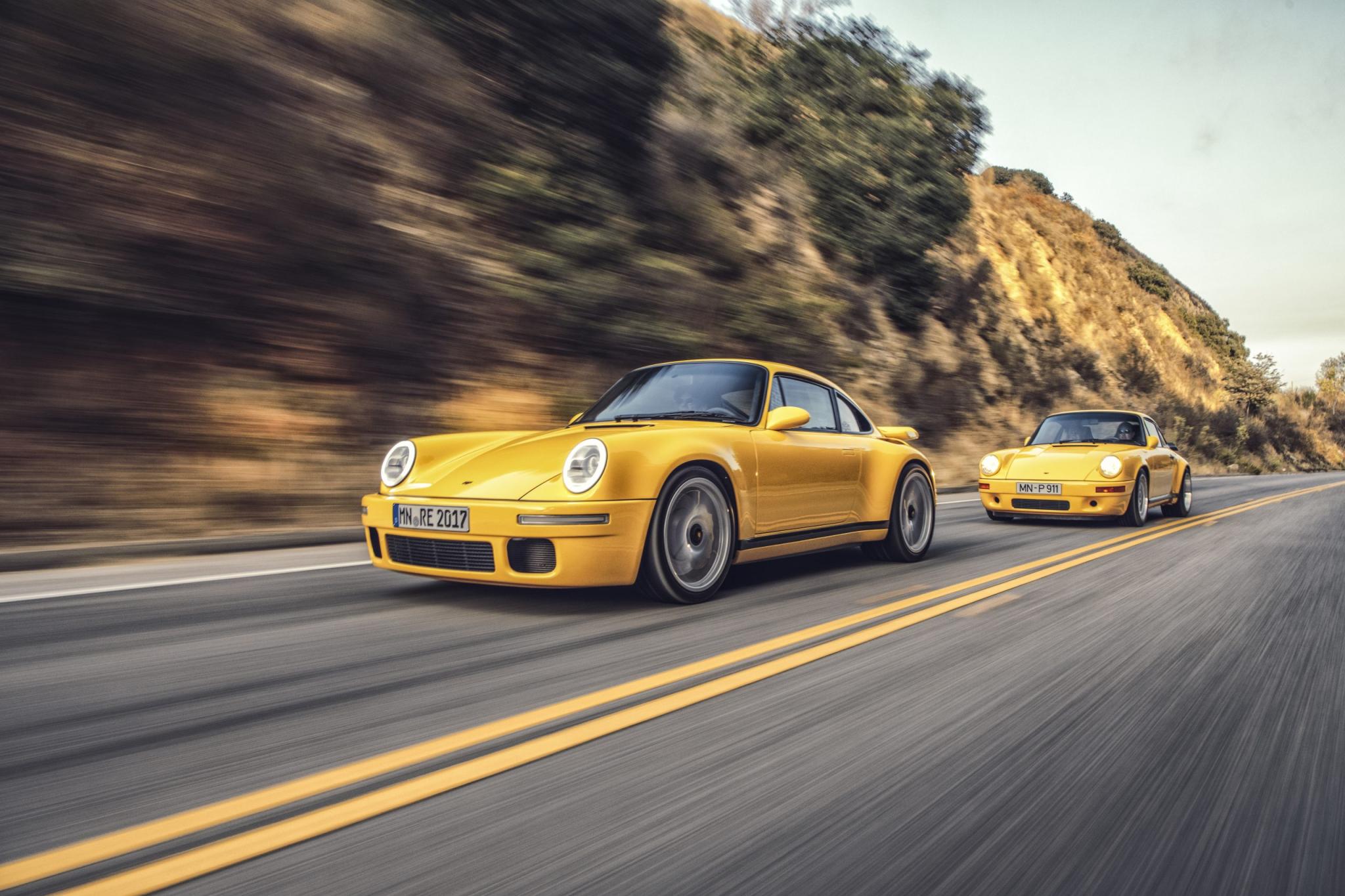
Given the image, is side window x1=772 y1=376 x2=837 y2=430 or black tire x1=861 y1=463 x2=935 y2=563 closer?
side window x1=772 y1=376 x2=837 y2=430

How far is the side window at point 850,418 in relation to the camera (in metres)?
6.52

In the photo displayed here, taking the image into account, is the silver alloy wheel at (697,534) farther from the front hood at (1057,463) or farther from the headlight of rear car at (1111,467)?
the headlight of rear car at (1111,467)

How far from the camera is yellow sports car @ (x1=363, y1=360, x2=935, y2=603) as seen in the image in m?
4.47

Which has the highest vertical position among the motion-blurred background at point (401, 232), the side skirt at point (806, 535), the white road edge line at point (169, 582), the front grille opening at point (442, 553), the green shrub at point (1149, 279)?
the green shrub at point (1149, 279)

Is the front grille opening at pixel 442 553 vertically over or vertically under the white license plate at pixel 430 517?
under

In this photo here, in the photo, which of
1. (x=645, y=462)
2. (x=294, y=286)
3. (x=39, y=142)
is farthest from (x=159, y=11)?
(x=645, y=462)

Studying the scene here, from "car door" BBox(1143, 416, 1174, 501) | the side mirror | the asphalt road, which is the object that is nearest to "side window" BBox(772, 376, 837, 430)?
→ the side mirror

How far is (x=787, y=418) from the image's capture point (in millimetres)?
5445

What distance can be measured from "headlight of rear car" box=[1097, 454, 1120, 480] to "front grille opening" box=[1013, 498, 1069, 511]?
475 millimetres

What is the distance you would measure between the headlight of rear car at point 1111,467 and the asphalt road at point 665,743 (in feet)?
15.1

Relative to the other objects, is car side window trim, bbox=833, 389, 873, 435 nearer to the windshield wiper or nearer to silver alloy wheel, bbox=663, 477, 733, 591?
the windshield wiper

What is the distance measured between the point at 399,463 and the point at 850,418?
3048 millimetres

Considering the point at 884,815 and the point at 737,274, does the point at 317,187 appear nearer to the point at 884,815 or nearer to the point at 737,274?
the point at 737,274

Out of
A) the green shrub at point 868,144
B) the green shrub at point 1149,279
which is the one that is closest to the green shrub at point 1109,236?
the green shrub at point 1149,279
